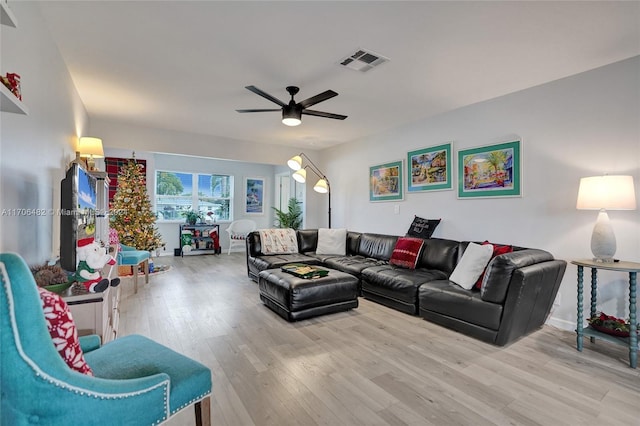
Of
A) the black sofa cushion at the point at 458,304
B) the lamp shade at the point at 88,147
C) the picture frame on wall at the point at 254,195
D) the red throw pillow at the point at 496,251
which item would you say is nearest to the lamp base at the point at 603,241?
the red throw pillow at the point at 496,251

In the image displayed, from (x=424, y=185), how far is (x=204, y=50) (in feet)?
10.5

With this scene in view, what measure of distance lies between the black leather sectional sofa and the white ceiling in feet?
5.66

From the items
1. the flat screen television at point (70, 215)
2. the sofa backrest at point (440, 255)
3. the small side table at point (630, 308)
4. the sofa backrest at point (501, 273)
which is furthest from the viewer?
the sofa backrest at point (440, 255)

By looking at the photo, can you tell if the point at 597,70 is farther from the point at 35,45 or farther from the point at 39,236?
the point at 39,236

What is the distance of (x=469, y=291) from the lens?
287 centimetres

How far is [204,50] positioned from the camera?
2561 millimetres

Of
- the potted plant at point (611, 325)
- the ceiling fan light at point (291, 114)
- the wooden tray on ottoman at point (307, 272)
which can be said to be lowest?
the potted plant at point (611, 325)

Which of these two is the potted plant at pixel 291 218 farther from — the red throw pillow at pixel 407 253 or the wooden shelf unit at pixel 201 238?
the red throw pillow at pixel 407 253

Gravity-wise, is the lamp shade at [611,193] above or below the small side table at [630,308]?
above

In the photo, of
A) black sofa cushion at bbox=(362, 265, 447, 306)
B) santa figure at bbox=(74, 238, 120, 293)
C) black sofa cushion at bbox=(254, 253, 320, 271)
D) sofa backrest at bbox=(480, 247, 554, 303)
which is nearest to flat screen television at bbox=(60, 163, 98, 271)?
santa figure at bbox=(74, 238, 120, 293)

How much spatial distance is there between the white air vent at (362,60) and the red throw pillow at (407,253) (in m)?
2.20

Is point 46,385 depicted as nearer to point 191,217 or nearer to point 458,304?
point 458,304

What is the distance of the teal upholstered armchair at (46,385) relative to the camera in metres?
0.80

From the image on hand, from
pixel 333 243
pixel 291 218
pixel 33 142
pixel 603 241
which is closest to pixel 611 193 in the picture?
pixel 603 241
